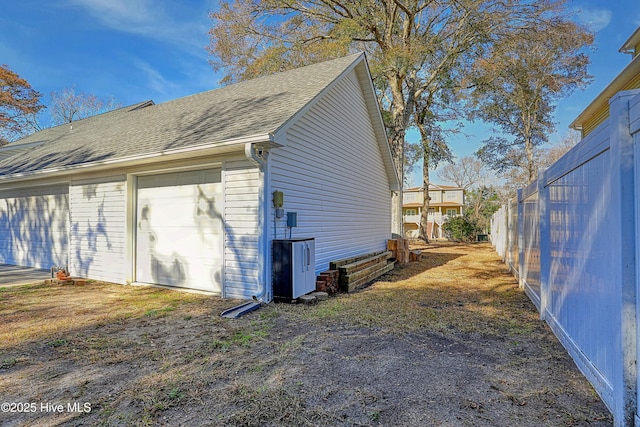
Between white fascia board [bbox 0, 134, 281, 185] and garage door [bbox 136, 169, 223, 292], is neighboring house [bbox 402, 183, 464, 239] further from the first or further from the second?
white fascia board [bbox 0, 134, 281, 185]

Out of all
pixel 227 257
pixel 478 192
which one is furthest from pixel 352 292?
pixel 478 192

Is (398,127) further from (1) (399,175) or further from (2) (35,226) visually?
(2) (35,226)

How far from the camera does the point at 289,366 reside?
3.05 m

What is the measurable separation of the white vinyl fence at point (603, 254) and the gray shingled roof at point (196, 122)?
3777 millimetres

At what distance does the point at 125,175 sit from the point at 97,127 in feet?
18.9

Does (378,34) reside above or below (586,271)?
above

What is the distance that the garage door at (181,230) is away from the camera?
6.02m

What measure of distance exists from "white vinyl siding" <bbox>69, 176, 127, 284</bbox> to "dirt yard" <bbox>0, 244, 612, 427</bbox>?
191 cm

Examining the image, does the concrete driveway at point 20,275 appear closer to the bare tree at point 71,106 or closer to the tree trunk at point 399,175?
the tree trunk at point 399,175

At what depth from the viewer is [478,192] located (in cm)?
2859

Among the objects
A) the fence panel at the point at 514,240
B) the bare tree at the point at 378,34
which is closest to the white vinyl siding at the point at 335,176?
the bare tree at the point at 378,34

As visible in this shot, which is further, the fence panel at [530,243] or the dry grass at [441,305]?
the fence panel at [530,243]

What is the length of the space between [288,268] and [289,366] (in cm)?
241

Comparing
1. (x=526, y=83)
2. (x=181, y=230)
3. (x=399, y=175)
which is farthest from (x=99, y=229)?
(x=526, y=83)
